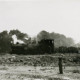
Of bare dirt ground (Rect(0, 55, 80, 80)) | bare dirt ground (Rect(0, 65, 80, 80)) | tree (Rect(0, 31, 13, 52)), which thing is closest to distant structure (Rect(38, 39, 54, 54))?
tree (Rect(0, 31, 13, 52))

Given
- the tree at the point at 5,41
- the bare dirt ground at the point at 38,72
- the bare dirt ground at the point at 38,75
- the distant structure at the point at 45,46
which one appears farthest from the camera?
the tree at the point at 5,41

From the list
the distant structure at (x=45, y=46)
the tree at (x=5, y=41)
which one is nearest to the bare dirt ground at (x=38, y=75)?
the distant structure at (x=45, y=46)

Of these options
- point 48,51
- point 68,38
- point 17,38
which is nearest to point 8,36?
point 17,38

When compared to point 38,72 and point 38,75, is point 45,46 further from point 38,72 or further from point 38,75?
point 38,75

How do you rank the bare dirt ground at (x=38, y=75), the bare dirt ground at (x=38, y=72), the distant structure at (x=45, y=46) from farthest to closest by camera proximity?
the distant structure at (x=45, y=46)
the bare dirt ground at (x=38, y=72)
the bare dirt ground at (x=38, y=75)

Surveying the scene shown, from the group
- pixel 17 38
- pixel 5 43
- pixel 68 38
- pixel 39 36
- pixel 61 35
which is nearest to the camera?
pixel 5 43

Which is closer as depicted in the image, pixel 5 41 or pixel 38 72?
pixel 38 72

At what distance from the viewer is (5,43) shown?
81.5 metres

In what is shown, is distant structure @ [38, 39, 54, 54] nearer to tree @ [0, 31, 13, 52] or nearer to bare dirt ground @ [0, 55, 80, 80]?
tree @ [0, 31, 13, 52]

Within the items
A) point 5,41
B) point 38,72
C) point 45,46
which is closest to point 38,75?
point 38,72

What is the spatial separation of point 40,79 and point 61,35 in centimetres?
10832

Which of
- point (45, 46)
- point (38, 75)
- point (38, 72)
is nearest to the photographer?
point (38, 75)

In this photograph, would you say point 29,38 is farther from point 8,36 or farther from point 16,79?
point 16,79

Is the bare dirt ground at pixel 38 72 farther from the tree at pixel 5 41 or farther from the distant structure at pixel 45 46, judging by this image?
the tree at pixel 5 41
